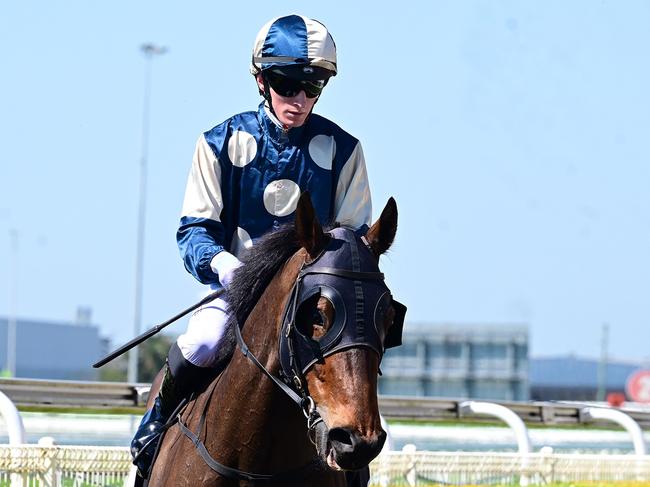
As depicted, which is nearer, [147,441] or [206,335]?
[206,335]

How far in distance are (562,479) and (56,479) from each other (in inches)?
157

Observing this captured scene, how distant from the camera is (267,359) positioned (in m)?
4.27

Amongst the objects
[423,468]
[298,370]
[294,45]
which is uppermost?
[294,45]

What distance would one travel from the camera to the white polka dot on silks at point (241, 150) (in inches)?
192

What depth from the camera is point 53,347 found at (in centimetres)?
8325

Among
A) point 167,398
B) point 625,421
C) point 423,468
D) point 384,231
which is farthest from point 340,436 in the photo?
point 625,421

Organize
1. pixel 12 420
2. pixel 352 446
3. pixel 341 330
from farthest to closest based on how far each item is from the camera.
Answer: pixel 12 420 → pixel 341 330 → pixel 352 446

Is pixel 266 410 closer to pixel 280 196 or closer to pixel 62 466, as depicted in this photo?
pixel 280 196

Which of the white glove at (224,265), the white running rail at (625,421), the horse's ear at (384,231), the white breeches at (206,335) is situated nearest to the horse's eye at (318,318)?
Answer: the horse's ear at (384,231)

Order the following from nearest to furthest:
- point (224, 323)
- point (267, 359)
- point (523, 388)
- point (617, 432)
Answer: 1. point (267, 359)
2. point (224, 323)
3. point (617, 432)
4. point (523, 388)

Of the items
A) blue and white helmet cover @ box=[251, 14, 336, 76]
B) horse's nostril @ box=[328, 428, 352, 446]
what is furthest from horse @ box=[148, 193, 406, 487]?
blue and white helmet cover @ box=[251, 14, 336, 76]

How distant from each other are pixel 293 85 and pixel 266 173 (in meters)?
0.33

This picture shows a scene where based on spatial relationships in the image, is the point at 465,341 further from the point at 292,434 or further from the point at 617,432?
the point at 292,434

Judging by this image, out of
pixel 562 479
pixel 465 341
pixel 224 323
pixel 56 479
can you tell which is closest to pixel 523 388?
pixel 465 341
